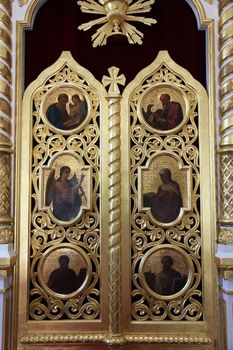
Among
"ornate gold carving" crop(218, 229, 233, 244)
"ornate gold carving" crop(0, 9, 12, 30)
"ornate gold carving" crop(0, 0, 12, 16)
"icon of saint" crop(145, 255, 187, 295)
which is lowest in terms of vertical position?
"icon of saint" crop(145, 255, 187, 295)

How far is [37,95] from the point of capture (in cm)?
311

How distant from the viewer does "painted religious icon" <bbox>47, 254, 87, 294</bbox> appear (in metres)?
2.96

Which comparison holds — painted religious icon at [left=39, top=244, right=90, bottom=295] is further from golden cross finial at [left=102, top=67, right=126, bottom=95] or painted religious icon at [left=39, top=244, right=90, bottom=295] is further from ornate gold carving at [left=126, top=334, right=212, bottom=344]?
golden cross finial at [left=102, top=67, right=126, bottom=95]

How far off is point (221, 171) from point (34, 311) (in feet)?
5.83

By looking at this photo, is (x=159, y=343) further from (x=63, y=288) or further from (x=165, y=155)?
(x=165, y=155)

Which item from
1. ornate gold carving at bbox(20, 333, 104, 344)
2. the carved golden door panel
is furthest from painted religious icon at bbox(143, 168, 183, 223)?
ornate gold carving at bbox(20, 333, 104, 344)

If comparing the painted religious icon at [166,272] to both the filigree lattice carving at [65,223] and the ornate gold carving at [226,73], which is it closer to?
the filigree lattice carving at [65,223]

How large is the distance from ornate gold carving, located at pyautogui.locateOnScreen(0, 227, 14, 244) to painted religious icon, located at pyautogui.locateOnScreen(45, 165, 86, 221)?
0.35 metres

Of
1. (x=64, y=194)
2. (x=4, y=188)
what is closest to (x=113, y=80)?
(x=64, y=194)

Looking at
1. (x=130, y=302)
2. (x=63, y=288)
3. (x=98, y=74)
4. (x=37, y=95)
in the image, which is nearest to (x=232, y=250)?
(x=130, y=302)

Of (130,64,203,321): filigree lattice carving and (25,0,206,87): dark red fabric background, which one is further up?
(25,0,206,87): dark red fabric background

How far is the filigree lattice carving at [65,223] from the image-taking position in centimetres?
295

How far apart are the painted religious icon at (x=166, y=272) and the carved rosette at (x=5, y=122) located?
109 cm

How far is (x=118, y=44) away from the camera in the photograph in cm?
315
